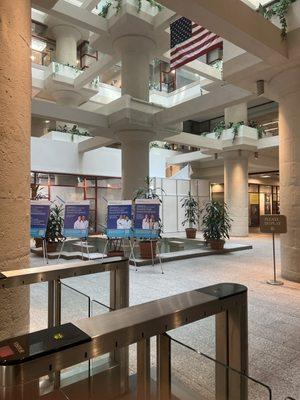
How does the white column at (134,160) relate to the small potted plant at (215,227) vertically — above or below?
above

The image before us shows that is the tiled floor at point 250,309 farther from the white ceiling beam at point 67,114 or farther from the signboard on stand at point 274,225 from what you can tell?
the white ceiling beam at point 67,114

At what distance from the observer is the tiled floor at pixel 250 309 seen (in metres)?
2.37

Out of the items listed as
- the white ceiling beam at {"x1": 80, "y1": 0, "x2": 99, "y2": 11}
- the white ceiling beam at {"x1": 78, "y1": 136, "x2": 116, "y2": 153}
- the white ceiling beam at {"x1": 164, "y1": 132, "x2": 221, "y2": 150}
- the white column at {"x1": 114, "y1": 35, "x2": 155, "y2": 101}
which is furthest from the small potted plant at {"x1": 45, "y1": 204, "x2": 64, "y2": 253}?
the white ceiling beam at {"x1": 80, "y1": 0, "x2": 99, "y2": 11}

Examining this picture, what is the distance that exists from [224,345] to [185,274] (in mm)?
4675

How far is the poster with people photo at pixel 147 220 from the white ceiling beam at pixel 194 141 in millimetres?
4711

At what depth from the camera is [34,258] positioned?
8.16 meters

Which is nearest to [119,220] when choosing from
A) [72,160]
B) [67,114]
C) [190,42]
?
[67,114]

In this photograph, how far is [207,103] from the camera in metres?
8.29

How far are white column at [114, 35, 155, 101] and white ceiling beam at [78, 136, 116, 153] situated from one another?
2.50m

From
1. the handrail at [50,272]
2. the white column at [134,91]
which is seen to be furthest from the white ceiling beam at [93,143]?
the handrail at [50,272]

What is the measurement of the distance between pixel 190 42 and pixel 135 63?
10.6 feet

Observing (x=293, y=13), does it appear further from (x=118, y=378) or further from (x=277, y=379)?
(x=118, y=378)

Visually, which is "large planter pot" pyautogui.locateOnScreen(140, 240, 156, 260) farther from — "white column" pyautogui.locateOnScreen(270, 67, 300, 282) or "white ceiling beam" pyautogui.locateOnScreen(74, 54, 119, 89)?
"white ceiling beam" pyautogui.locateOnScreen(74, 54, 119, 89)

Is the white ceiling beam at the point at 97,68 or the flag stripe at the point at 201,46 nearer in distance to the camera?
the flag stripe at the point at 201,46
